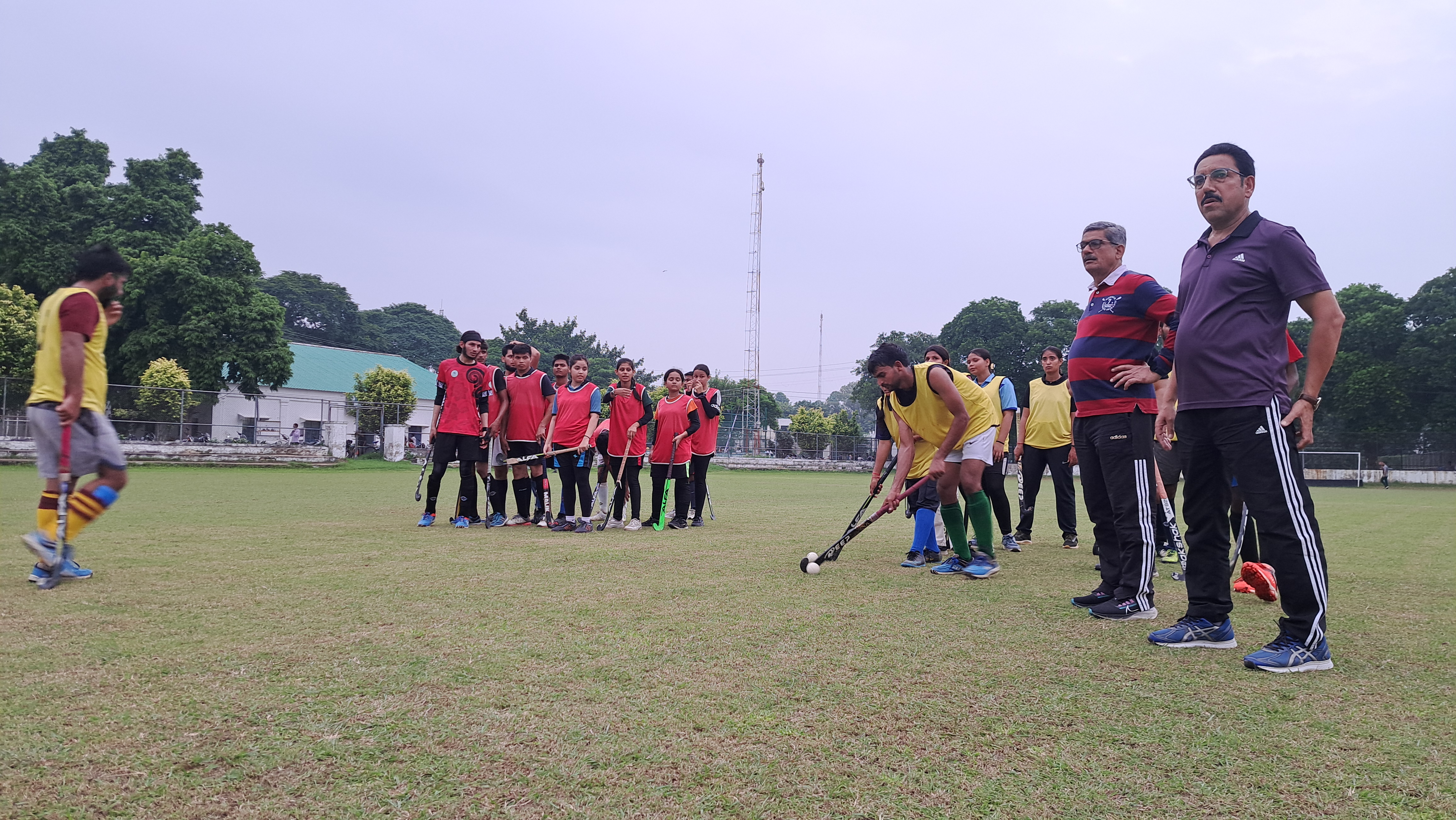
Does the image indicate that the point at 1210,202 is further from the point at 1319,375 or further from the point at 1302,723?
the point at 1302,723

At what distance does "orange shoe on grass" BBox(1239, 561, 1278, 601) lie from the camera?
5465mm

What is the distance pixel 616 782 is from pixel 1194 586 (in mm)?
3322

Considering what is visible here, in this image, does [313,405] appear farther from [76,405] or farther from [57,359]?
[76,405]

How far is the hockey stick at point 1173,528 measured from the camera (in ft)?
22.6

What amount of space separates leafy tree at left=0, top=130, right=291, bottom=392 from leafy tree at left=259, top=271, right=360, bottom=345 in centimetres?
4055

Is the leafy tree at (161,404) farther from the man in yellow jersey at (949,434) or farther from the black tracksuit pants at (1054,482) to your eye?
the man in yellow jersey at (949,434)

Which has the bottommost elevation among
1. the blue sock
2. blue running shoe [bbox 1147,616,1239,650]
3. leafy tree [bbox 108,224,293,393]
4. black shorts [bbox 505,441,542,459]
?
blue running shoe [bbox 1147,616,1239,650]

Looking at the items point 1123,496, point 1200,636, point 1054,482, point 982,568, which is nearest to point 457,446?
point 982,568

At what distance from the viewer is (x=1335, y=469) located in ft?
139

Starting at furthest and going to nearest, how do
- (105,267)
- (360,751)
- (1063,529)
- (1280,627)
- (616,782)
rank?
1. (1063,529)
2. (105,267)
3. (1280,627)
4. (360,751)
5. (616,782)

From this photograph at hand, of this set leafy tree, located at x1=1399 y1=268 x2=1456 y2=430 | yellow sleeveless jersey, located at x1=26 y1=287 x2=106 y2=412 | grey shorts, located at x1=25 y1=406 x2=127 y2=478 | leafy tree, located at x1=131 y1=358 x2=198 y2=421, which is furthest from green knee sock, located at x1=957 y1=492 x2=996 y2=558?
leafy tree, located at x1=1399 y1=268 x2=1456 y2=430

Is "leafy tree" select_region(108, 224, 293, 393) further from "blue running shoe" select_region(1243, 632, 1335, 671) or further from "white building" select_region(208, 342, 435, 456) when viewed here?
"blue running shoe" select_region(1243, 632, 1335, 671)

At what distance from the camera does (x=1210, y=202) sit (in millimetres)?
4125

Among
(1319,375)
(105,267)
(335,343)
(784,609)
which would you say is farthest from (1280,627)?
(335,343)
